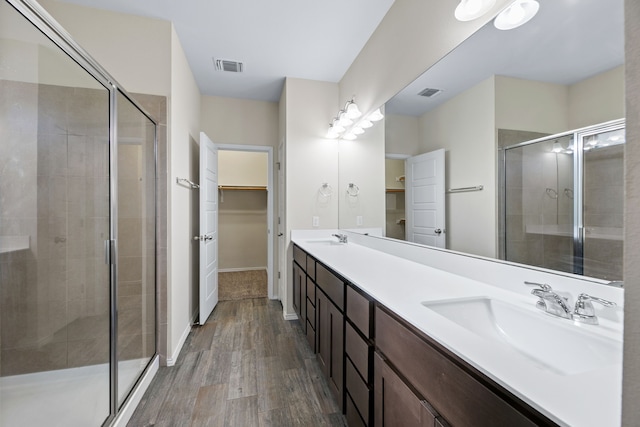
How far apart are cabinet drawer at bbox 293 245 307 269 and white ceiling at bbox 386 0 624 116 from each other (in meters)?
1.67

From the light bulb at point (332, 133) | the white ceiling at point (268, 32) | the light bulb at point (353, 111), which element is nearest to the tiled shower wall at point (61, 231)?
the white ceiling at point (268, 32)

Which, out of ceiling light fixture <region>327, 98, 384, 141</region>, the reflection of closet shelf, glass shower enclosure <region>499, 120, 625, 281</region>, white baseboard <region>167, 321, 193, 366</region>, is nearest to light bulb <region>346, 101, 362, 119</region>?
ceiling light fixture <region>327, 98, 384, 141</region>

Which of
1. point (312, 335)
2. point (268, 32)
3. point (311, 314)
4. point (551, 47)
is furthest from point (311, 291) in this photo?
point (268, 32)

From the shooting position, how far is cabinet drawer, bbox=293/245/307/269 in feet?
7.89

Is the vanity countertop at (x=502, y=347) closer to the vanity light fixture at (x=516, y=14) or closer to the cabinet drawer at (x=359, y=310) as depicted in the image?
the cabinet drawer at (x=359, y=310)

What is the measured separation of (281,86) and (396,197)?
2104 mm

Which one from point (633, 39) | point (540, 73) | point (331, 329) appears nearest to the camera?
point (633, 39)

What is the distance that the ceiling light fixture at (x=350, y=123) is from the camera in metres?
2.39

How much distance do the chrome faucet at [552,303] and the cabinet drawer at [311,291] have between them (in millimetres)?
1404

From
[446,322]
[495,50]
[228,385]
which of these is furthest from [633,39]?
[228,385]

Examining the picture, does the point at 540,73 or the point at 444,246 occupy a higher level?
the point at 540,73

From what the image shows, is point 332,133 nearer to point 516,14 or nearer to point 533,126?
point 516,14

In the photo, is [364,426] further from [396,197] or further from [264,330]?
[264,330]

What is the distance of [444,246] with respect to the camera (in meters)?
1.52
